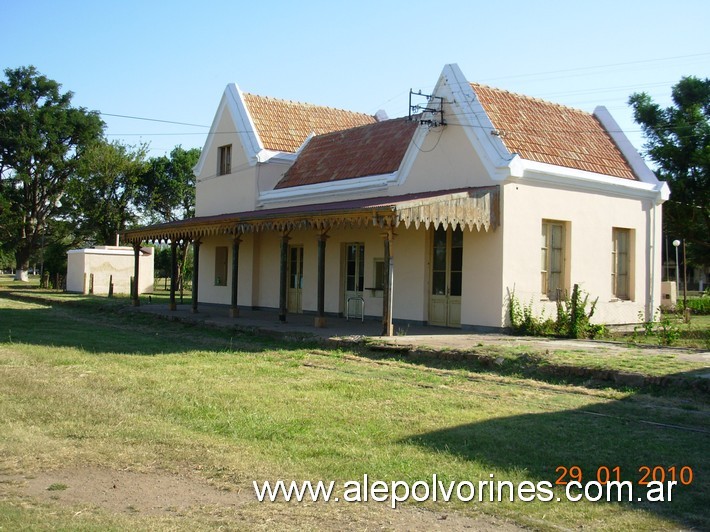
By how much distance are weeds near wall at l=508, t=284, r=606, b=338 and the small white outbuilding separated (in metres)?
25.8

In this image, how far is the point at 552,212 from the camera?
1748 cm

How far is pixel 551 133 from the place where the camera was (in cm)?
1895

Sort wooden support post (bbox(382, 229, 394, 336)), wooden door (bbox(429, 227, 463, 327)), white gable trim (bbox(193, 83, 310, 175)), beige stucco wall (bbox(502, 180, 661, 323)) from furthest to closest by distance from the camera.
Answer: white gable trim (bbox(193, 83, 310, 175)) < wooden door (bbox(429, 227, 463, 327)) < beige stucco wall (bbox(502, 180, 661, 323)) < wooden support post (bbox(382, 229, 394, 336))

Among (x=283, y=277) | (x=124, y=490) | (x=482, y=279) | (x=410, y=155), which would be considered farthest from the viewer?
(x=283, y=277)

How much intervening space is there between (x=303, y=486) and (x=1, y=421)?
12.6 ft

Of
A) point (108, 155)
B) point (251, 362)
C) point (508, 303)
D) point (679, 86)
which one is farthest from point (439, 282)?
point (108, 155)

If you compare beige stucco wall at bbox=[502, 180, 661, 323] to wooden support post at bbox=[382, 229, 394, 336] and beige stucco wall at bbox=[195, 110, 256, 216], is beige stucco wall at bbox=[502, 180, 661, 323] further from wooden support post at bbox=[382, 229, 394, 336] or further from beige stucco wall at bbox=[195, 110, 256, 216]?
beige stucco wall at bbox=[195, 110, 256, 216]

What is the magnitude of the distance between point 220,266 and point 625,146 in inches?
569

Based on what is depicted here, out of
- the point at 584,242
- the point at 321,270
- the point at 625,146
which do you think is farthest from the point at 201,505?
the point at 625,146

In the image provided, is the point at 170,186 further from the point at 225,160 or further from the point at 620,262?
the point at 620,262

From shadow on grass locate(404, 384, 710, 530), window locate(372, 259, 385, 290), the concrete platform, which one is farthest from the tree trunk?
shadow on grass locate(404, 384, 710, 530)

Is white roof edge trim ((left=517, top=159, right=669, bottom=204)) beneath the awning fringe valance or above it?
above

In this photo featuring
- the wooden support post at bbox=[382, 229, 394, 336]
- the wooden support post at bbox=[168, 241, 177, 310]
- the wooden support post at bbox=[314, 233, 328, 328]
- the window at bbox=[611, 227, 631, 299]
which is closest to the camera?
the wooden support post at bbox=[382, 229, 394, 336]

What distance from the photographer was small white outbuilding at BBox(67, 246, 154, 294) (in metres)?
38.4
